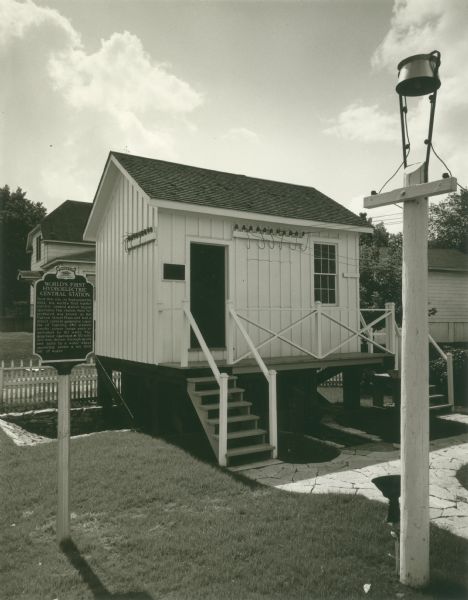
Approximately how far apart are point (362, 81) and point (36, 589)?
595 centimetres

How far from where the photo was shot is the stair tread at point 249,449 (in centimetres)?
713

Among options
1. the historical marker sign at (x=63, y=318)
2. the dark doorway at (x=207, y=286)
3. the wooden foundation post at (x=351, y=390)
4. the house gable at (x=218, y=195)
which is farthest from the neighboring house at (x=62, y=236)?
the historical marker sign at (x=63, y=318)

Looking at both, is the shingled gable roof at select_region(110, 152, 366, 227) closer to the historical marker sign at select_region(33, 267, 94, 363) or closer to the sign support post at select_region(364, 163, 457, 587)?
the historical marker sign at select_region(33, 267, 94, 363)

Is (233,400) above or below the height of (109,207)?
below

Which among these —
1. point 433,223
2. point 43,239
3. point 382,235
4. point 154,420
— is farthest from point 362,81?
point 433,223

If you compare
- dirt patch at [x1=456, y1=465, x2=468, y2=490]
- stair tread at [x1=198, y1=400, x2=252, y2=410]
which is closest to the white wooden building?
stair tread at [x1=198, y1=400, x2=252, y2=410]

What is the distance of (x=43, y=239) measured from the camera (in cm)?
2620

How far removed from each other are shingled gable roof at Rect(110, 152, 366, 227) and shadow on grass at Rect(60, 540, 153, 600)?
6.03 m

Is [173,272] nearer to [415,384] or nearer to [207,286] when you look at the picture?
[207,286]

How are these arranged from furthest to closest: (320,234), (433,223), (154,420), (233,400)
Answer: (433,223)
(320,234)
(154,420)
(233,400)

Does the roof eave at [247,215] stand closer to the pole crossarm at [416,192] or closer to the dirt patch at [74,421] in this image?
the dirt patch at [74,421]

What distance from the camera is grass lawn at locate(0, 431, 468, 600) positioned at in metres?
3.84

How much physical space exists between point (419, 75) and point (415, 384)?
243cm

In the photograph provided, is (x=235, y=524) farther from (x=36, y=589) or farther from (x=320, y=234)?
(x=320, y=234)
